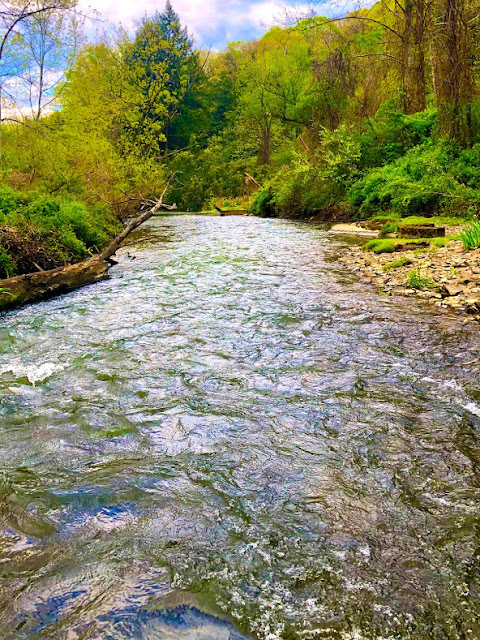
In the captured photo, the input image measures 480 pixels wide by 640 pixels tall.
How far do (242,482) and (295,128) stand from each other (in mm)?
38384

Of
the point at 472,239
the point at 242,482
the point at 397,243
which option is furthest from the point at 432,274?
the point at 242,482

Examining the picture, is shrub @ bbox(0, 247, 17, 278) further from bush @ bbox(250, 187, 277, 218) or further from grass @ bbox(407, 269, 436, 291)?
bush @ bbox(250, 187, 277, 218)

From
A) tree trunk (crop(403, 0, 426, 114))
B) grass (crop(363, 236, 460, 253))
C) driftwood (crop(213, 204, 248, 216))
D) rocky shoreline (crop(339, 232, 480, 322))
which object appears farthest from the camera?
driftwood (crop(213, 204, 248, 216))

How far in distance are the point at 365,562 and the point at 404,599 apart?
24cm


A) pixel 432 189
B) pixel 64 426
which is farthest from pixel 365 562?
pixel 432 189

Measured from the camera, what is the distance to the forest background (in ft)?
35.9

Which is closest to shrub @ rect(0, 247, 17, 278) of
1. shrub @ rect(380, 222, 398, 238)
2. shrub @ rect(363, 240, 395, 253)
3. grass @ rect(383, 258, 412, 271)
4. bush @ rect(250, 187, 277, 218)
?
grass @ rect(383, 258, 412, 271)

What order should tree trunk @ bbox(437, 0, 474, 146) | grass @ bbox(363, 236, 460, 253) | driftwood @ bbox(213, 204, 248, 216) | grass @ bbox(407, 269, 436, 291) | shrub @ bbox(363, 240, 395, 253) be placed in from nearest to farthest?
grass @ bbox(407, 269, 436, 291) < grass @ bbox(363, 236, 460, 253) < shrub @ bbox(363, 240, 395, 253) < tree trunk @ bbox(437, 0, 474, 146) < driftwood @ bbox(213, 204, 248, 216)

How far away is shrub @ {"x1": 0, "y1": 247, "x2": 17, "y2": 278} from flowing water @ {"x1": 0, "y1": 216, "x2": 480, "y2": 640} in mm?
2287

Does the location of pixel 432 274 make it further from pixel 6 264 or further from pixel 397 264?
pixel 6 264

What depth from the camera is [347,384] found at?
4109 mm

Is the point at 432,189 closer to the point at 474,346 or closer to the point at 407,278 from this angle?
the point at 407,278

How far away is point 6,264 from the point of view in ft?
25.0

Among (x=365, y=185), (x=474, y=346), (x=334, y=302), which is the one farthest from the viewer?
(x=365, y=185)
